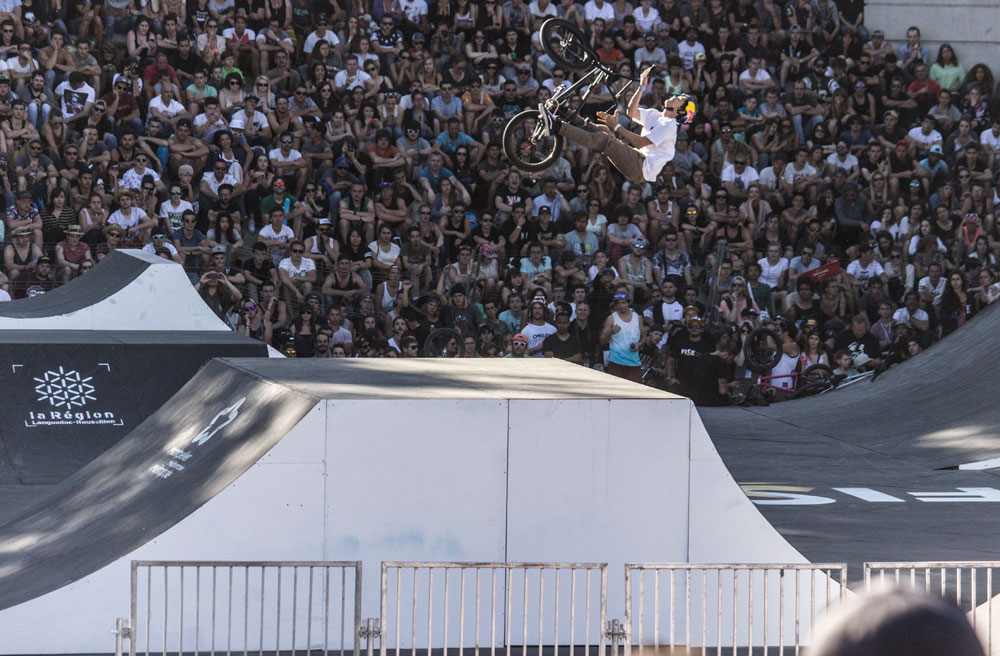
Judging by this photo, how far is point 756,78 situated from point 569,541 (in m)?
13.8

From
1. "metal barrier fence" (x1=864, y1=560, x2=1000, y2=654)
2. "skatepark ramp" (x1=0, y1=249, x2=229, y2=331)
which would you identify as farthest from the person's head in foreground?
"skatepark ramp" (x1=0, y1=249, x2=229, y2=331)

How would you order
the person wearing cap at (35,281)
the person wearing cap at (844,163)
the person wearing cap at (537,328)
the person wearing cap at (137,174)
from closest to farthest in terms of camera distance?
the person wearing cap at (35,281) < the person wearing cap at (537,328) < the person wearing cap at (137,174) < the person wearing cap at (844,163)

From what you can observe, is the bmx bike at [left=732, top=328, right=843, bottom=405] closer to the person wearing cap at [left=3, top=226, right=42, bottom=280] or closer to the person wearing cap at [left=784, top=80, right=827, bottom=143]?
the person wearing cap at [left=784, top=80, right=827, bottom=143]

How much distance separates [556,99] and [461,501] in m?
4.12

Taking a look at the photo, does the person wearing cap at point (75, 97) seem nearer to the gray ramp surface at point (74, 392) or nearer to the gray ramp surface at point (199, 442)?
the gray ramp surface at point (74, 392)

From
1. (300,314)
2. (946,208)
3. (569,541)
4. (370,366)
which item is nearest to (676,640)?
(569,541)

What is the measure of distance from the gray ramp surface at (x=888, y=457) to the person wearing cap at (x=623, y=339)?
1.03m

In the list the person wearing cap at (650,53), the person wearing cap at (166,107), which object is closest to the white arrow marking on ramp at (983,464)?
the person wearing cap at (650,53)

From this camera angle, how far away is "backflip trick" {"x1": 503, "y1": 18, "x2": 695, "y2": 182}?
30.3ft

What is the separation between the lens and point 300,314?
1475 centimetres

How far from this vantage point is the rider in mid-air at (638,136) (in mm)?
9195

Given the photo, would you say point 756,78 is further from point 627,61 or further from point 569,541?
point 569,541

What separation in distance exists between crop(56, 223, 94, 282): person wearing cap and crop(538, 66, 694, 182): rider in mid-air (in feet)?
24.6

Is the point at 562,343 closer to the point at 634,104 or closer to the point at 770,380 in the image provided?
the point at 770,380
